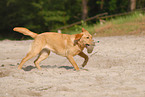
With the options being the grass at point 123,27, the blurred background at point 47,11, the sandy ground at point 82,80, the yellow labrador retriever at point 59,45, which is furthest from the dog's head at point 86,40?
the blurred background at point 47,11

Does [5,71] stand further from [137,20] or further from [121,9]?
[121,9]

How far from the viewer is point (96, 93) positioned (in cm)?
472

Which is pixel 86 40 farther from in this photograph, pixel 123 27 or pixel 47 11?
pixel 47 11

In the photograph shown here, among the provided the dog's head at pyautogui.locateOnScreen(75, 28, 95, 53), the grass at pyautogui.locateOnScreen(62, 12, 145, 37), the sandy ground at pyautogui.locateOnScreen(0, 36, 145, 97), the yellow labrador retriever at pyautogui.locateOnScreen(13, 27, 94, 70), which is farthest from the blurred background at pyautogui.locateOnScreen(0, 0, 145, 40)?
the dog's head at pyautogui.locateOnScreen(75, 28, 95, 53)

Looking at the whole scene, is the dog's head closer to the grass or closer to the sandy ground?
the sandy ground

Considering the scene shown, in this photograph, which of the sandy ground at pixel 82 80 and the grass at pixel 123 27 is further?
the grass at pixel 123 27

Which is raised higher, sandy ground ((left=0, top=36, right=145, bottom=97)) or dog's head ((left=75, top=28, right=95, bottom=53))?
dog's head ((left=75, top=28, right=95, bottom=53))

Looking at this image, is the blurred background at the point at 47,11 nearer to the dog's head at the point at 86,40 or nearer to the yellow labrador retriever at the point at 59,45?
the yellow labrador retriever at the point at 59,45

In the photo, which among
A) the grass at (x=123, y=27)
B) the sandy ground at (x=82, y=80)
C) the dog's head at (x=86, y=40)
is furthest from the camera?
the grass at (x=123, y=27)

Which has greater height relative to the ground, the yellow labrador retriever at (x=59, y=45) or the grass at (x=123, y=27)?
the grass at (x=123, y=27)

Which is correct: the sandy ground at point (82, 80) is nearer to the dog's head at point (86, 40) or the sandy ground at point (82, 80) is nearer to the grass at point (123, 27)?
the dog's head at point (86, 40)

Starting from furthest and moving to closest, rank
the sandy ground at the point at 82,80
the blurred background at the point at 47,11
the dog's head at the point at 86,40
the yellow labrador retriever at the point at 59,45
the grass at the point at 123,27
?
the blurred background at the point at 47,11, the grass at the point at 123,27, the yellow labrador retriever at the point at 59,45, the dog's head at the point at 86,40, the sandy ground at the point at 82,80

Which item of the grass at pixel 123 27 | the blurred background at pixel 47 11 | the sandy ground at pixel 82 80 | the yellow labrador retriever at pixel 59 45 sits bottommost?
the sandy ground at pixel 82 80

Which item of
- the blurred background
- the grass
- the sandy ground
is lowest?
the sandy ground
